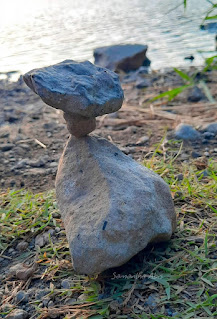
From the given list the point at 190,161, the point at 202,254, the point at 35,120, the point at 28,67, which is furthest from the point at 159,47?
the point at 202,254

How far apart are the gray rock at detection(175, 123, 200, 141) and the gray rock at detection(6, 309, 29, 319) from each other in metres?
1.88

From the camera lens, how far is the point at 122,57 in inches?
213

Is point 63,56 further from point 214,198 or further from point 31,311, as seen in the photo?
point 31,311

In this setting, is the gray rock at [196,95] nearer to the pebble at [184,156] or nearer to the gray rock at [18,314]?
the pebble at [184,156]

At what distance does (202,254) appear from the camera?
1873 mm

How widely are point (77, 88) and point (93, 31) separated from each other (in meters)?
5.70

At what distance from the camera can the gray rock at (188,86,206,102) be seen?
4.06 meters

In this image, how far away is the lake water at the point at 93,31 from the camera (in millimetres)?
5727

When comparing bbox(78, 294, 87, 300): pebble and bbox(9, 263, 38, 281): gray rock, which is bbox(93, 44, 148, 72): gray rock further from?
bbox(78, 294, 87, 300): pebble

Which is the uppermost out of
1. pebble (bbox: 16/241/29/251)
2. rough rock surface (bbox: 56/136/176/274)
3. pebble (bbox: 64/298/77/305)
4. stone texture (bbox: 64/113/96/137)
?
stone texture (bbox: 64/113/96/137)

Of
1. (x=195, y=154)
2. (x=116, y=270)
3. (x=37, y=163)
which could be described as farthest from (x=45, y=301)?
(x=195, y=154)

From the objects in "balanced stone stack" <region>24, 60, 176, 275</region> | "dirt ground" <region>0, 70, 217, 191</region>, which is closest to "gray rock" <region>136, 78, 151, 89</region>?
"dirt ground" <region>0, 70, 217, 191</region>

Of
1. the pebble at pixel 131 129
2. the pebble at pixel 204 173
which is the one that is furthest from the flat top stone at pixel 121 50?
the pebble at pixel 204 173

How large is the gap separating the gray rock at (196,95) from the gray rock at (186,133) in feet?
2.69
